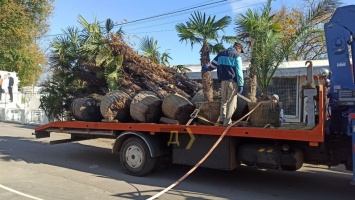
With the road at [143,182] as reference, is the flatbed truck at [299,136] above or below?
above

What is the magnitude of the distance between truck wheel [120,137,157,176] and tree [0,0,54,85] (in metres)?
22.2

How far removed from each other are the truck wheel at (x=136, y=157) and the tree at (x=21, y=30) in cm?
2223

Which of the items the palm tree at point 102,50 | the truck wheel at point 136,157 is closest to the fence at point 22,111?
the palm tree at point 102,50

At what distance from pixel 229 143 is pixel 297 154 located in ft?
3.92

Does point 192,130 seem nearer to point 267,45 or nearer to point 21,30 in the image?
point 267,45

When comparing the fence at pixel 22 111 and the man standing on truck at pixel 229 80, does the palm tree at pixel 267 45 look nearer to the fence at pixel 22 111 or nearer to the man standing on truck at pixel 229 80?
the man standing on truck at pixel 229 80

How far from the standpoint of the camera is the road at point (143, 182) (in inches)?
269

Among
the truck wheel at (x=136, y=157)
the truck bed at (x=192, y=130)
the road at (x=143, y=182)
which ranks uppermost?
the truck bed at (x=192, y=130)

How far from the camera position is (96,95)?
35.5 ft

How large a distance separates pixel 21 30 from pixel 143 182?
→ 23858 millimetres

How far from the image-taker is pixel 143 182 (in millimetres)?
7746

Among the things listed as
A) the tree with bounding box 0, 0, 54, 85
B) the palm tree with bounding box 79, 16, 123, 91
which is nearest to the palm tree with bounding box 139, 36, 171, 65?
the palm tree with bounding box 79, 16, 123, 91

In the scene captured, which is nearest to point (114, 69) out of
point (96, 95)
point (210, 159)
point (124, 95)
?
point (96, 95)

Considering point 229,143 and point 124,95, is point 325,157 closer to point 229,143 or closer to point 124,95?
point 229,143
